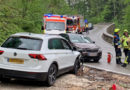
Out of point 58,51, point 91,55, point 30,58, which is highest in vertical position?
point 30,58

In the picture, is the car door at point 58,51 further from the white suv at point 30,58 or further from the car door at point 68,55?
the car door at point 68,55

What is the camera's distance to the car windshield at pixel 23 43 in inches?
327

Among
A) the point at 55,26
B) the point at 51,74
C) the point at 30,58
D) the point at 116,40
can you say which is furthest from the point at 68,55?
the point at 55,26

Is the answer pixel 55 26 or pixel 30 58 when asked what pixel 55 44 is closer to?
pixel 30 58

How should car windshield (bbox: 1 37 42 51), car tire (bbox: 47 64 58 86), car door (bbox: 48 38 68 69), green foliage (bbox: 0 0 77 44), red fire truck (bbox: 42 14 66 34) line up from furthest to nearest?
1. red fire truck (bbox: 42 14 66 34)
2. green foliage (bbox: 0 0 77 44)
3. car door (bbox: 48 38 68 69)
4. car tire (bbox: 47 64 58 86)
5. car windshield (bbox: 1 37 42 51)

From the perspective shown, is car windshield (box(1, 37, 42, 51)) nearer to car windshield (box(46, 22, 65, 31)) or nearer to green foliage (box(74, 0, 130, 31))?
car windshield (box(46, 22, 65, 31))

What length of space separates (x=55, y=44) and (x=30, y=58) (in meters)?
1.55

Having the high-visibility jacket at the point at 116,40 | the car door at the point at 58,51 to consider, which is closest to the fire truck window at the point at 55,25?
the high-visibility jacket at the point at 116,40

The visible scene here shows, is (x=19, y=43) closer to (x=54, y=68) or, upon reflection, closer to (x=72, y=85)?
(x=54, y=68)

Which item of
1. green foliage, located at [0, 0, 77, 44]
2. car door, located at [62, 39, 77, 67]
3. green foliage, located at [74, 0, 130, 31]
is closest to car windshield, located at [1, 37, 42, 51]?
car door, located at [62, 39, 77, 67]

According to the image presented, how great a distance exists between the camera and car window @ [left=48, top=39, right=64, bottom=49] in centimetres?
894

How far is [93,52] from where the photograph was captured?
15.8 metres

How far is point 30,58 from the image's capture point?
26.3ft

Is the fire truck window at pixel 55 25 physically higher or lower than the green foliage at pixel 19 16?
lower
